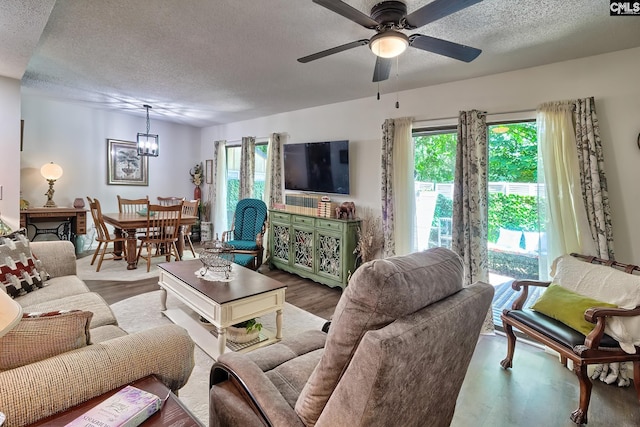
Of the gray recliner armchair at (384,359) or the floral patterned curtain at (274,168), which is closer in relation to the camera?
the gray recliner armchair at (384,359)

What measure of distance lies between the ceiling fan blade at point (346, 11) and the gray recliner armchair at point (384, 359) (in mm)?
1309

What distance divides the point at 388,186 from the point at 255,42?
2.20 meters

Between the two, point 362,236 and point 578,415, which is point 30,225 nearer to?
point 362,236

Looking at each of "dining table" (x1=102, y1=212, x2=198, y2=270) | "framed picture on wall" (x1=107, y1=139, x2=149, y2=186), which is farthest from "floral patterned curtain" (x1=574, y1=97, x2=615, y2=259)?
"framed picture on wall" (x1=107, y1=139, x2=149, y2=186)

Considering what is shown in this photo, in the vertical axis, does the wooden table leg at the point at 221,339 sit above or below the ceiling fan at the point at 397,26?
below

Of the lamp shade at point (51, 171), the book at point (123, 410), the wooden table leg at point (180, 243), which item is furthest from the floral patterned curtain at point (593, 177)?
the lamp shade at point (51, 171)

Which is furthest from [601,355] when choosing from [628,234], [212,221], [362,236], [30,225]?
[30,225]

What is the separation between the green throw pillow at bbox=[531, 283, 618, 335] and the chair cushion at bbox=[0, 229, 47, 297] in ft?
A: 12.6

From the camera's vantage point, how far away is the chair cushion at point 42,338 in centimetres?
105

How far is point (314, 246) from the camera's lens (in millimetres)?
4434

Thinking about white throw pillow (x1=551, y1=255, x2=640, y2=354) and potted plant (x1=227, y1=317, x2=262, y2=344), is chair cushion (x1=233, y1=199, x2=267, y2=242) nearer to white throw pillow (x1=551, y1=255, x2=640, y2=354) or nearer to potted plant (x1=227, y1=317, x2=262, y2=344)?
potted plant (x1=227, y1=317, x2=262, y2=344)

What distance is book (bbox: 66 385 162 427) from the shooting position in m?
0.90

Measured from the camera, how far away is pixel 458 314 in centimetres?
111

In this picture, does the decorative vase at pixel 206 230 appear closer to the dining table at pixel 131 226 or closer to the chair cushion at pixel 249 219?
the dining table at pixel 131 226
